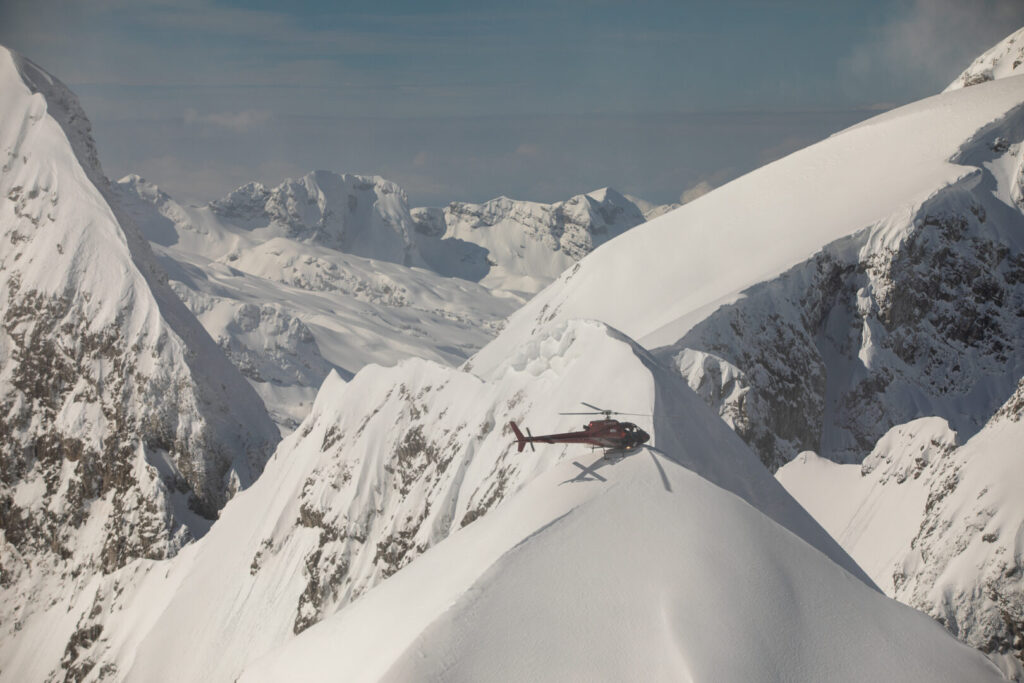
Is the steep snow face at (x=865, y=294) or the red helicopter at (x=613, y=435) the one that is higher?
the red helicopter at (x=613, y=435)

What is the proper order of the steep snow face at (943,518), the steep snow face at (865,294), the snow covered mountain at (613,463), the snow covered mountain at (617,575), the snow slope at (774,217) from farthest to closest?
the snow slope at (774,217), the steep snow face at (865,294), the steep snow face at (943,518), the snow covered mountain at (613,463), the snow covered mountain at (617,575)

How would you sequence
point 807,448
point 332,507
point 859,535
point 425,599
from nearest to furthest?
1. point 425,599
2. point 859,535
3. point 332,507
4. point 807,448

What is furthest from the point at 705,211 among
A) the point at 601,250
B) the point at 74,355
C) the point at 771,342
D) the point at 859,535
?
the point at 74,355

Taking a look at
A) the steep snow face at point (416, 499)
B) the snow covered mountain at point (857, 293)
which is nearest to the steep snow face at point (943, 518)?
the snow covered mountain at point (857, 293)

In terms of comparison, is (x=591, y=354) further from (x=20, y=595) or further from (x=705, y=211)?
(x=20, y=595)

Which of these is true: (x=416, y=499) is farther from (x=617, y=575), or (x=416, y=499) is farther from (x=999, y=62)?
(x=999, y=62)

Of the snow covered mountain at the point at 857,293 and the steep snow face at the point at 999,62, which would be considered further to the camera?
the steep snow face at the point at 999,62

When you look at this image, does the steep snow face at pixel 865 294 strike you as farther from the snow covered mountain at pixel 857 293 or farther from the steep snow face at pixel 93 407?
the steep snow face at pixel 93 407
